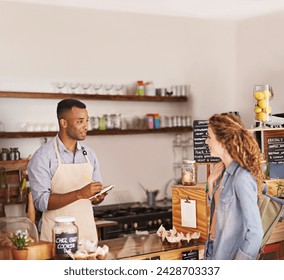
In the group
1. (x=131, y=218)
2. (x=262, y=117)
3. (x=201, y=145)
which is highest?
(x=262, y=117)

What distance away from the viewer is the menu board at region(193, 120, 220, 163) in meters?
3.46

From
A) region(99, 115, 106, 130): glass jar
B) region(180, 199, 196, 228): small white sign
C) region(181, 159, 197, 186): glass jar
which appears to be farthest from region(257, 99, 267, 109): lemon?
region(99, 115, 106, 130): glass jar

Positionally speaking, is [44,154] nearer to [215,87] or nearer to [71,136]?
[71,136]

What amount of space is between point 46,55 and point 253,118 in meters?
1.82

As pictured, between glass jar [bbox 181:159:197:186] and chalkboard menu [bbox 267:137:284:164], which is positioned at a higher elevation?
chalkboard menu [bbox 267:137:284:164]

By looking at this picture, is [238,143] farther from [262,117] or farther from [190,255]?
[262,117]

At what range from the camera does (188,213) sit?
3299 mm

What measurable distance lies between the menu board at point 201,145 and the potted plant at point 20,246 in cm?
110

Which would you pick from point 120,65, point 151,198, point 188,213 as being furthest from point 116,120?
point 188,213

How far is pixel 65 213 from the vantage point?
345 cm

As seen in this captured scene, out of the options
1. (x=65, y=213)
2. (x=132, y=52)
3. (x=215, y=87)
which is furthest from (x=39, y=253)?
(x=132, y=52)

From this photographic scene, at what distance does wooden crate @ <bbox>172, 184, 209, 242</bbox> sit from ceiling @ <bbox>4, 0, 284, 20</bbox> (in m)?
1.24

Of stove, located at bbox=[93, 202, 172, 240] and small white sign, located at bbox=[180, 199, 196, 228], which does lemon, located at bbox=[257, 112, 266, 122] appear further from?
stove, located at bbox=[93, 202, 172, 240]

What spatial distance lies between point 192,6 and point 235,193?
206 cm
